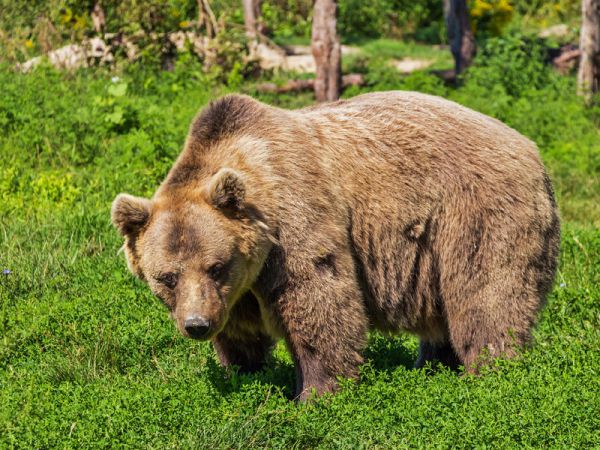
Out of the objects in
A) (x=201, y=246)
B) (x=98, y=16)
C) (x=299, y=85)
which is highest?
(x=201, y=246)

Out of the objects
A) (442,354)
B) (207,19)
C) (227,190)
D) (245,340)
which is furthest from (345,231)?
(207,19)

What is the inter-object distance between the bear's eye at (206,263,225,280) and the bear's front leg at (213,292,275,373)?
17.6 inches

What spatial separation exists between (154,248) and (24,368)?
1.55 meters

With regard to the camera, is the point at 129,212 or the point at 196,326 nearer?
the point at 196,326

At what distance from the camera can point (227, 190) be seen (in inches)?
202

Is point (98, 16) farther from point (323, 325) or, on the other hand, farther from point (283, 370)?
point (323, 325)

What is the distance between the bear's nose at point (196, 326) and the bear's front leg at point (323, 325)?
19.2 inches

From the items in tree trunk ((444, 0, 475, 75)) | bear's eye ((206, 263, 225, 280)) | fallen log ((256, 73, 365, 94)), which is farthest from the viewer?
tree trunk ((444, 0, 475, 75))

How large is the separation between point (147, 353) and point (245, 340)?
86 cm

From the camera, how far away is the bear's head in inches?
201

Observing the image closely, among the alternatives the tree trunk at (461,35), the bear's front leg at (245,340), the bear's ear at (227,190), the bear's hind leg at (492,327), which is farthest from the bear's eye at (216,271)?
the tree trunk at (461,35)

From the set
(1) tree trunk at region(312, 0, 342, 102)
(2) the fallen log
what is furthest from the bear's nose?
(2) the fallen log

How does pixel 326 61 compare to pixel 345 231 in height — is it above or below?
below

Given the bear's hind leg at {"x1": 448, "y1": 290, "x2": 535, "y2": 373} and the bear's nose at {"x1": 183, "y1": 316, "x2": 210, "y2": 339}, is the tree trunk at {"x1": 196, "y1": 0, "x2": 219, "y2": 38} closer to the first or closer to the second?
the bear's hind leg at {"x1": 448, "y1": 290, "x2": 535, "y2": 373}
